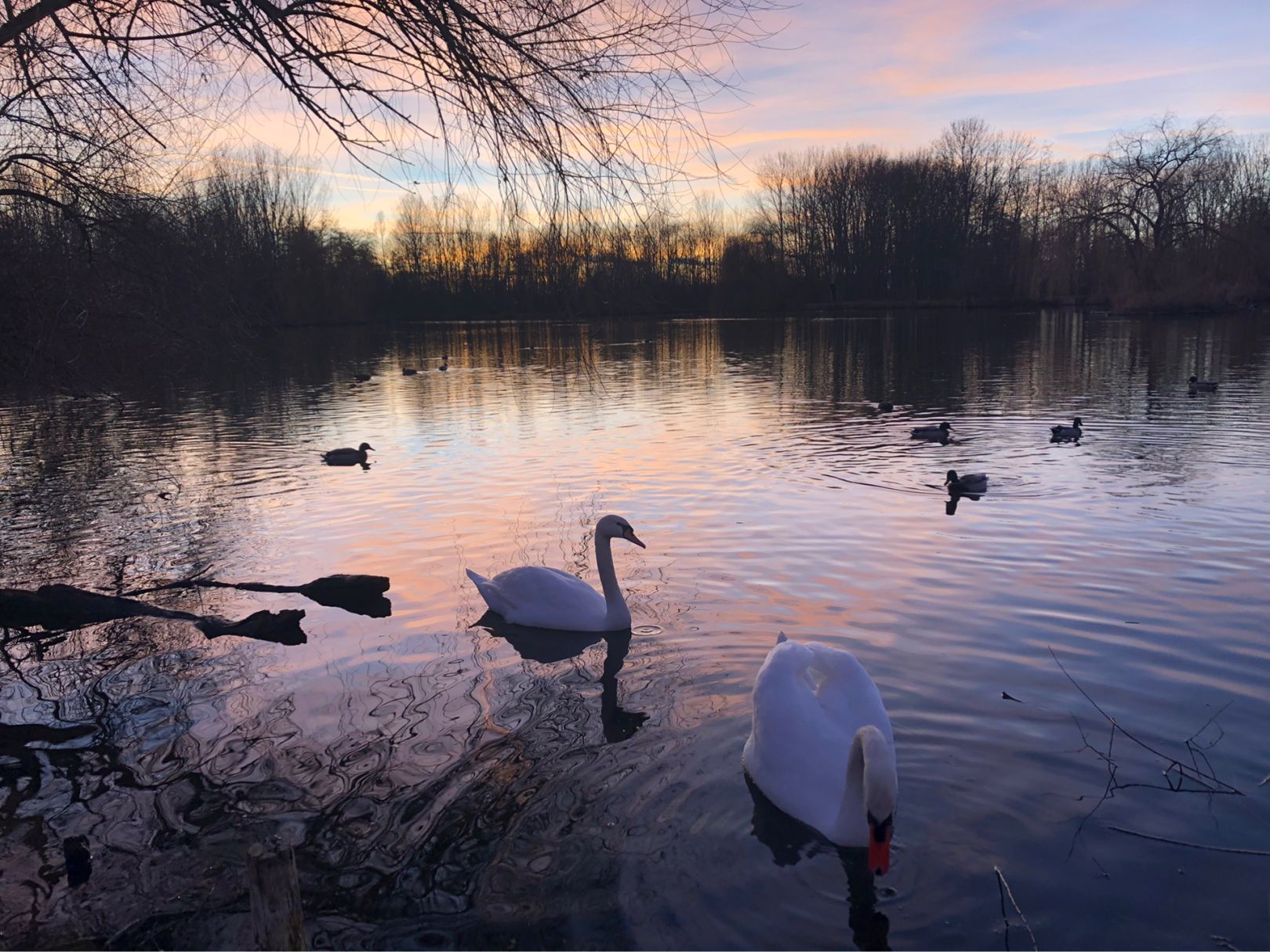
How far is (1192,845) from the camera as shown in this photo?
13.3 feet

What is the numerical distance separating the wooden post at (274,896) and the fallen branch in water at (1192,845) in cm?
359

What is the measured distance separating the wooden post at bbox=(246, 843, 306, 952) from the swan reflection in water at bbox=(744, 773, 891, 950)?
2.16m

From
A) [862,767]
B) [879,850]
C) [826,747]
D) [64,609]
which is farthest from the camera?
[64,609]

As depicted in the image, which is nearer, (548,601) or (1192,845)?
(1192,845)

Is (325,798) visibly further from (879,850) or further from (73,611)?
(73,611)

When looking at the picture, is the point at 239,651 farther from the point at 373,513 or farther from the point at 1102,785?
the point at 1102,785

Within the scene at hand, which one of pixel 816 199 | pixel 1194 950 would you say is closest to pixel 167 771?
pixel 1194 950

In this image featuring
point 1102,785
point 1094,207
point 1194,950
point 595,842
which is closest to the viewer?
point 1194,950

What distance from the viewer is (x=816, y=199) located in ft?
262

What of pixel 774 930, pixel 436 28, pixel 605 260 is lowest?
pixel 774 930

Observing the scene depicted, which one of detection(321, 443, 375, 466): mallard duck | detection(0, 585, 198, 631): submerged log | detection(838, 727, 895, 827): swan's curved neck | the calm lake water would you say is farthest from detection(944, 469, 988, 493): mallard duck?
detection(321, 443, 375, 466): mallard duck

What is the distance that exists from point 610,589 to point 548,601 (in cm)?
53

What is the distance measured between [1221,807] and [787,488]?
7672 mm

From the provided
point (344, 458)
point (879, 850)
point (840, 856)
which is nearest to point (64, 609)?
point (840, 856)
